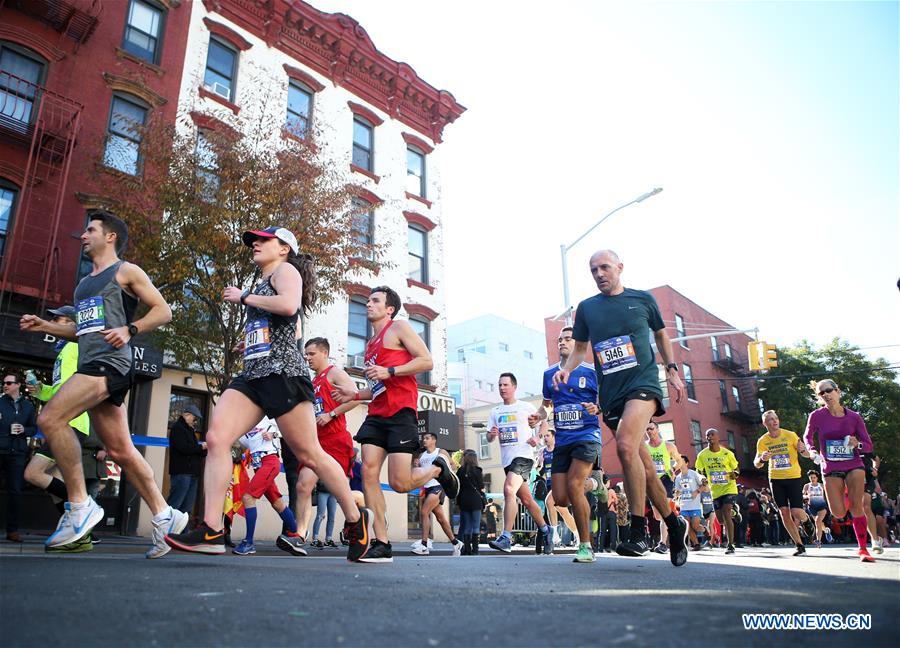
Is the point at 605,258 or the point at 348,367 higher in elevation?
the point at 348,367

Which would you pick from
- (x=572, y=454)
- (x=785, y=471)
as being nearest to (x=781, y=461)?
(x=785, y=471)

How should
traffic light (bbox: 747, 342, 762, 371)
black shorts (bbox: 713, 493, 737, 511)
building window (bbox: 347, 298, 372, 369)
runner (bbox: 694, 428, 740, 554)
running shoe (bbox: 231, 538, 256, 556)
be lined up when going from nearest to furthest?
running shoe (bbox: 231, 538, 256, 556) → runner (bbox: 694, 428, 740, 554) → black shorts (bbox: 713, 493, 737, 511) → traffic light (bbox: 747, 342, 762, 371) → building window (bbox: 347, 298, 372, 369)

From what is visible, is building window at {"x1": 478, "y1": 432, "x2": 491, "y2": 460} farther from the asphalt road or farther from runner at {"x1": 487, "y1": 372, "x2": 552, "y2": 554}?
the asphalt road

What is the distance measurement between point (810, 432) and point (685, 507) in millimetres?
5061

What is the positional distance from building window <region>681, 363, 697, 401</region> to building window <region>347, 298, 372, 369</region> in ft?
77.9

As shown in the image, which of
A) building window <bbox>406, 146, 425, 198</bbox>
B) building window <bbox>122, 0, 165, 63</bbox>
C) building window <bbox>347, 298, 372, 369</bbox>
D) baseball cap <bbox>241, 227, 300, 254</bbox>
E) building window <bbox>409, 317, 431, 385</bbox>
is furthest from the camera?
building window <bbox>406, 146, 425, 198</bbox>

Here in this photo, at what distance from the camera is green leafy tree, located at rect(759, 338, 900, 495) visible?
118 ft

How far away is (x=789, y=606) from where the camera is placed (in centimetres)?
240

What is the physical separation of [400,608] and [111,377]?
341cm

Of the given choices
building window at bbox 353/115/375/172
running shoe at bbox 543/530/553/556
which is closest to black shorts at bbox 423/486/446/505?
running shoe at bbox 543/530/553/556

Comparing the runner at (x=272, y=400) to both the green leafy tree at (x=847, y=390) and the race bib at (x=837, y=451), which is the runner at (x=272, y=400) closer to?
the race bib at (x=837, y=451)

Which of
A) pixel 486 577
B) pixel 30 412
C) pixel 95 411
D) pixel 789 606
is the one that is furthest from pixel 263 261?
pixel 30 412

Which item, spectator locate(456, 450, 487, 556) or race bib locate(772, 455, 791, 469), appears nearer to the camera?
race bib locate(772, 455, 791, 469)

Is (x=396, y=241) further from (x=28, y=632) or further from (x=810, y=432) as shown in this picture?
(x=28, y=632)
